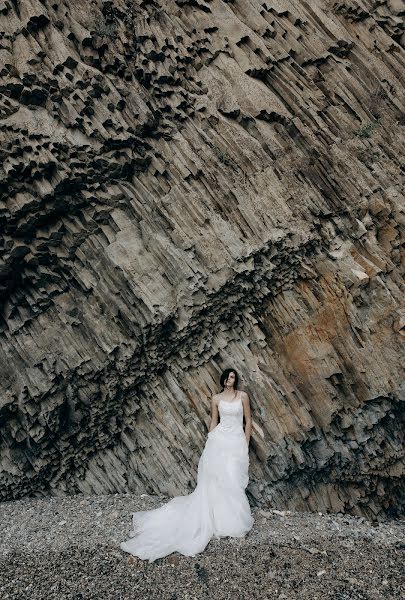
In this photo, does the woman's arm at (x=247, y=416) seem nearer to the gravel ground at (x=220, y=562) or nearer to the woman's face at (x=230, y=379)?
the woman's face at (x=230, y=379)

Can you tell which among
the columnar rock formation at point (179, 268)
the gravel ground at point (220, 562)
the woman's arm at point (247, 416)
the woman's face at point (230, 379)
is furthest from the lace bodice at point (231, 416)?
the gravel ground at point (220, 562)

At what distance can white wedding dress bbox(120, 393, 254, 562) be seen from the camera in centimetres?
893

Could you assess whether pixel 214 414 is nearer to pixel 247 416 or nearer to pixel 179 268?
pixel 247 416

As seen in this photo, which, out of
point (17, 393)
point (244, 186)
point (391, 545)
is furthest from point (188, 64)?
point (391, 545)

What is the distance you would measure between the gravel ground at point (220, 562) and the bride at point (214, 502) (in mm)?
217

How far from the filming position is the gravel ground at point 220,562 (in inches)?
316

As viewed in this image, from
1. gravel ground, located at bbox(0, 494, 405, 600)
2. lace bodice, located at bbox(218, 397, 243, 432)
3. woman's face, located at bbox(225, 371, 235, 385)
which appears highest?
woman's face, located at bbox(225, 371, 235, 385)

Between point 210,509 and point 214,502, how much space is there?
0.48ft

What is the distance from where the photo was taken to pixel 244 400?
10305 millimetres

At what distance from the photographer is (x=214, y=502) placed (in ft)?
31.1

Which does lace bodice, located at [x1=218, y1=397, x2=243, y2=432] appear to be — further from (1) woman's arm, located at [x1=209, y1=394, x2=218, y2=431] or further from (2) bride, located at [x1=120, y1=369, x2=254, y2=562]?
(1) woman's arm, located at [x1=209, y1=394, x2=218, y2=431]

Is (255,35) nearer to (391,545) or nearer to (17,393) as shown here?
(17,393)

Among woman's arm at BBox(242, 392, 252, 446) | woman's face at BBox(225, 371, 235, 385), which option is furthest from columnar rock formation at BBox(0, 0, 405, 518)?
woman's face at BBox(225, 371, 235, 385)

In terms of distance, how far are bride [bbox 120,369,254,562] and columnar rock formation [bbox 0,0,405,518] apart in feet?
2.11
